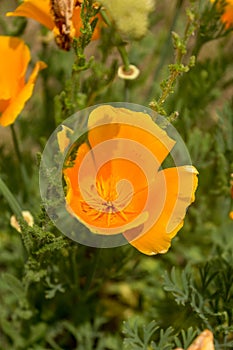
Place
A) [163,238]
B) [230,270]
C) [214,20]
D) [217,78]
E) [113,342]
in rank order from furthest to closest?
[217,78]
[113,342]
[214,20]
[230,270]
[163,238]

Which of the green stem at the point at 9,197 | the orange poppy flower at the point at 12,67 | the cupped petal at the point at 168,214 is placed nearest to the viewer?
the cupped petal at the point at 168,214

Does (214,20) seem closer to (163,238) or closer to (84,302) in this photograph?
(163,238)

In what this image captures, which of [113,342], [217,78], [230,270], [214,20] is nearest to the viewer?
[230,270]

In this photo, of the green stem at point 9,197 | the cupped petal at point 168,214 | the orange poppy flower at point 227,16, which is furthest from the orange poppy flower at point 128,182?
the orange poppy flower at point 227,16

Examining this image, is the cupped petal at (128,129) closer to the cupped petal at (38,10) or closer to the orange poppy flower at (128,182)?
the orange poppy flower at (128,182)

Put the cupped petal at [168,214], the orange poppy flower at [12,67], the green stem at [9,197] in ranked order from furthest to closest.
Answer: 1. the orange poppy flower at [12,67]
2. the green stem at [9,197]
3. the cupped petal at [168,214]

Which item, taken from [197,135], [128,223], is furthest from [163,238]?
[197,135]

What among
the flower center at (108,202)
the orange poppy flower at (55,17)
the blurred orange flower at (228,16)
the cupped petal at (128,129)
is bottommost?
the flower center at (108,202)
